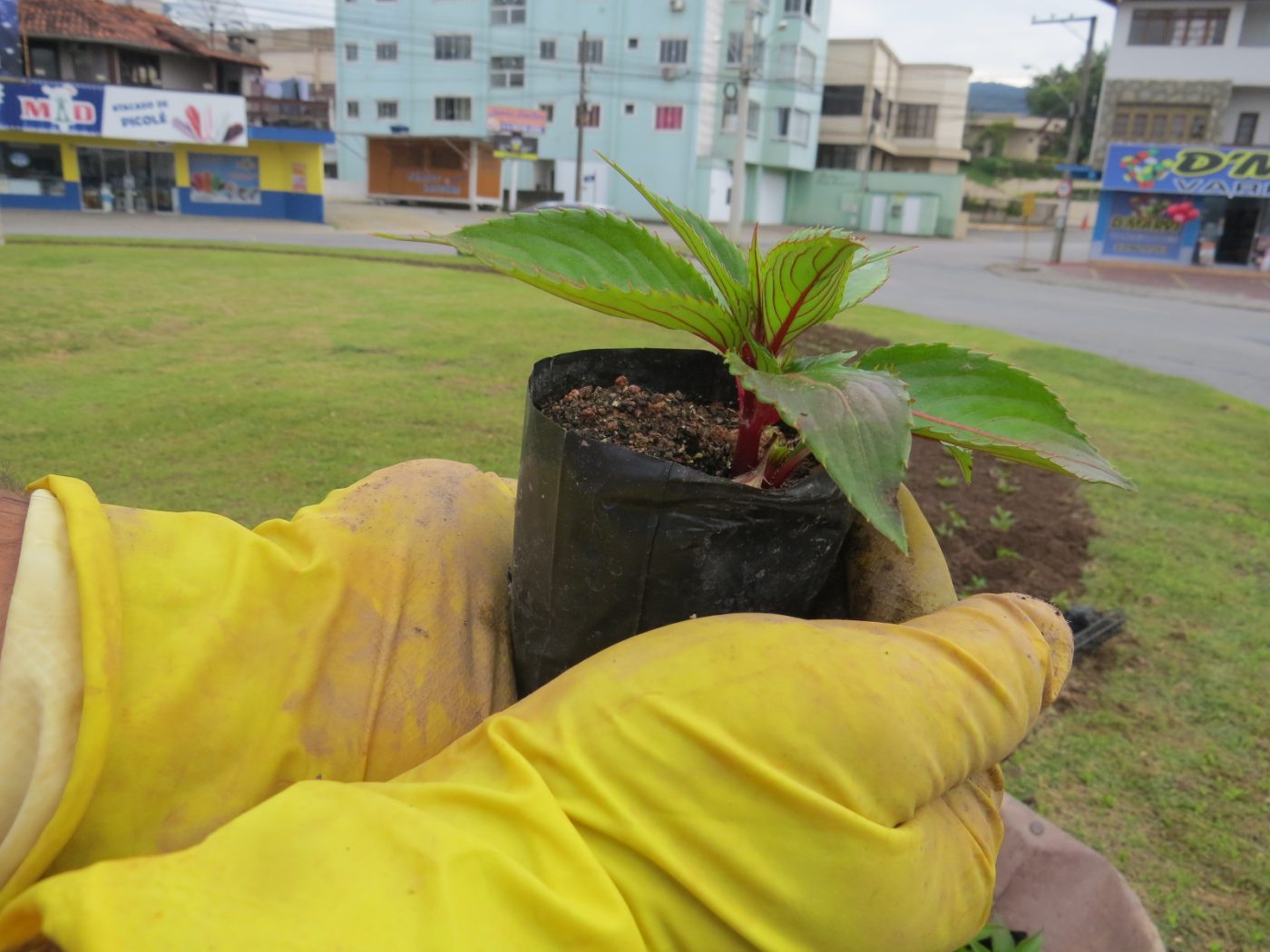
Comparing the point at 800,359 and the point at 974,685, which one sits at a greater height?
the point at 800,359

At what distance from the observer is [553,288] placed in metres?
1.02

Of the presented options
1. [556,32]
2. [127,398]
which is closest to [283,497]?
[127,398]

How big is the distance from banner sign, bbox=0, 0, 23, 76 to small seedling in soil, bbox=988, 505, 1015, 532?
57.6 ft

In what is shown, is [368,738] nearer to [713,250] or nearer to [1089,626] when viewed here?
[713,250]

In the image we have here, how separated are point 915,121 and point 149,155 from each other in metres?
32.6

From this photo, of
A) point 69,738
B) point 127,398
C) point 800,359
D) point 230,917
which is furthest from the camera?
point 127,398

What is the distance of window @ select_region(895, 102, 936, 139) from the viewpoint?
43.4m

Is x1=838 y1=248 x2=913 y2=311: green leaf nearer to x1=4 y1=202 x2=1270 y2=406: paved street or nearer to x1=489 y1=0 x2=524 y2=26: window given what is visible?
x1=4 y1=202 x2=1270 y2=406: paved street

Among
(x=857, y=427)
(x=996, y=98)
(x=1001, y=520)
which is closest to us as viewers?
(x=857, y=427)

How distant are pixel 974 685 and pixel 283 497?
11.4ft

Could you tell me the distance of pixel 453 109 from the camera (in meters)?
35.3

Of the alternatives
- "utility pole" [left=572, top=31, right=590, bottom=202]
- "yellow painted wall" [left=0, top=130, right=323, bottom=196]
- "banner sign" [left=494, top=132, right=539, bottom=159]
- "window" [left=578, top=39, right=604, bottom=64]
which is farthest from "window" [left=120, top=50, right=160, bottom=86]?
"window" [left=578, top=39, right=604, bottom=64]

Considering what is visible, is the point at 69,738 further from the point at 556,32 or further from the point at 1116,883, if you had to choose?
the point at 556,32

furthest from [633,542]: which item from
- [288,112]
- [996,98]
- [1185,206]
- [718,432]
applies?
[996,98]
